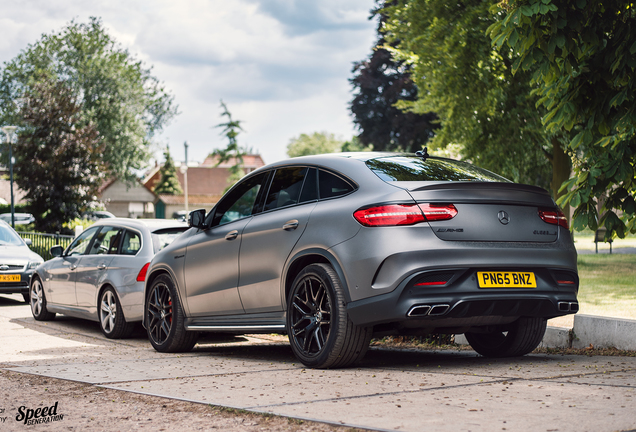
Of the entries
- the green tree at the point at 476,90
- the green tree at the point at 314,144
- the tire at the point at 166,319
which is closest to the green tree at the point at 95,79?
the green tree at the point at 476,90

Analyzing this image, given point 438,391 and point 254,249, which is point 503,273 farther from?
point 254,249

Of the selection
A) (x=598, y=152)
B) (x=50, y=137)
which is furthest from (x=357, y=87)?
(x=598, y=152)

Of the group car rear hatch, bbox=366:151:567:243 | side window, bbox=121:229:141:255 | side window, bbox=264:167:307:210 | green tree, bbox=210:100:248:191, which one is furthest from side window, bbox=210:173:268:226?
green tree, bbox=210:100:248:191

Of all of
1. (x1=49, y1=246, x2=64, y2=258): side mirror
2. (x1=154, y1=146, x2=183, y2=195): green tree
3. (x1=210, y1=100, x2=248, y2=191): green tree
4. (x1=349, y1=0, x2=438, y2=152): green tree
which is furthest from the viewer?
(x1=154, y1=146, x2=183, y2=195): green tree

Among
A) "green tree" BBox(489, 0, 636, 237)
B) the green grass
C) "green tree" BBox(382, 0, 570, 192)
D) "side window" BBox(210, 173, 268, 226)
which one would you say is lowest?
the green grass

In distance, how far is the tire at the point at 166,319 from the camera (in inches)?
297

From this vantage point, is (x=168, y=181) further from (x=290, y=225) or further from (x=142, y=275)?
(x=290, y=225)

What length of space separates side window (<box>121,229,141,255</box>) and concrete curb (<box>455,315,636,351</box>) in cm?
518

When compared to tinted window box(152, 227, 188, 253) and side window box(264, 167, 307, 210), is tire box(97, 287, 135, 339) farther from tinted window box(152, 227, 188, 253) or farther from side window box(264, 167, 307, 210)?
side window box(264, 167, 307, 210)

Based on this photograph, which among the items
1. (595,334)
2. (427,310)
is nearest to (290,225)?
(427,310)

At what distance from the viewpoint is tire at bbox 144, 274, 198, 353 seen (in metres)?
7.55

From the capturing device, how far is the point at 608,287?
13.2 m

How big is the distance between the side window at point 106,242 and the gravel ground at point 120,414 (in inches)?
196

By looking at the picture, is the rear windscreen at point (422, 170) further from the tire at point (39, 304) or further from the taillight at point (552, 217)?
the tire at point (39, 304)
